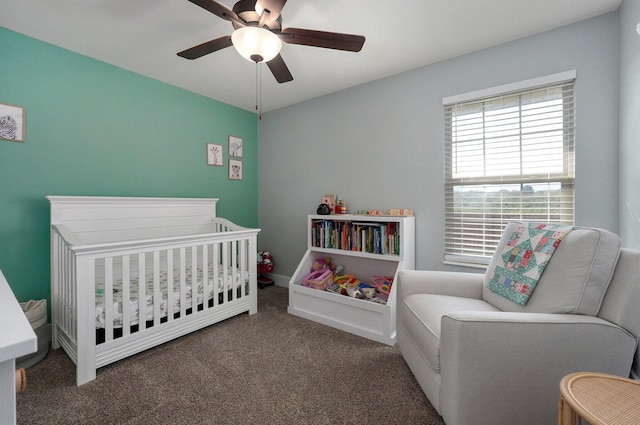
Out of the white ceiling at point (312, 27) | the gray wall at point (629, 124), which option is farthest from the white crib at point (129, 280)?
the gray wall at point (629, 124)

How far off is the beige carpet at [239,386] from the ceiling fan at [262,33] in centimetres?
187

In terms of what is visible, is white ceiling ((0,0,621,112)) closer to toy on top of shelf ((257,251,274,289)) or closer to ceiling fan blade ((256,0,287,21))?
ceiling fan blade ((256,0,287,21))

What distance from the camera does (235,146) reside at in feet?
11.4

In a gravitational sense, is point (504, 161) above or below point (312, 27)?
below

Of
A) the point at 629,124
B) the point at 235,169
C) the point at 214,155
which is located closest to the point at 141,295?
the point at 214,155

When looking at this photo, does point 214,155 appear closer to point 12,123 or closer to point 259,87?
point 259,87

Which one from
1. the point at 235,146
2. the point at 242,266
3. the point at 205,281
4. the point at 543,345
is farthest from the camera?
the point at 235,146

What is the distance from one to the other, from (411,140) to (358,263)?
132 centimetres

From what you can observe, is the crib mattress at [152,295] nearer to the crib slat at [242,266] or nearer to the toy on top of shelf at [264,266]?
the crib slat at [242,266]

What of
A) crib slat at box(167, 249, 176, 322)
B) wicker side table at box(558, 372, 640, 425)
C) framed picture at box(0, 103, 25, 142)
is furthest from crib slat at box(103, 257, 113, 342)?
wicker side table at box(558, 372, 640, 425)

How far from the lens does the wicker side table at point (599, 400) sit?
760 millimetres

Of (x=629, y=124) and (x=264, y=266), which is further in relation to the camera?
(x=264, y=266)

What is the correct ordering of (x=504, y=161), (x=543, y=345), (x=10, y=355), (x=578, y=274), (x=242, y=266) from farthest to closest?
1. (x=242, y=266)
2. (x=504, y=161)
3. (x=578, y=274)
4. (x=543, y=345)
5. (x=10, y=355)

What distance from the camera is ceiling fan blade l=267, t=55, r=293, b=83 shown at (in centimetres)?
180
